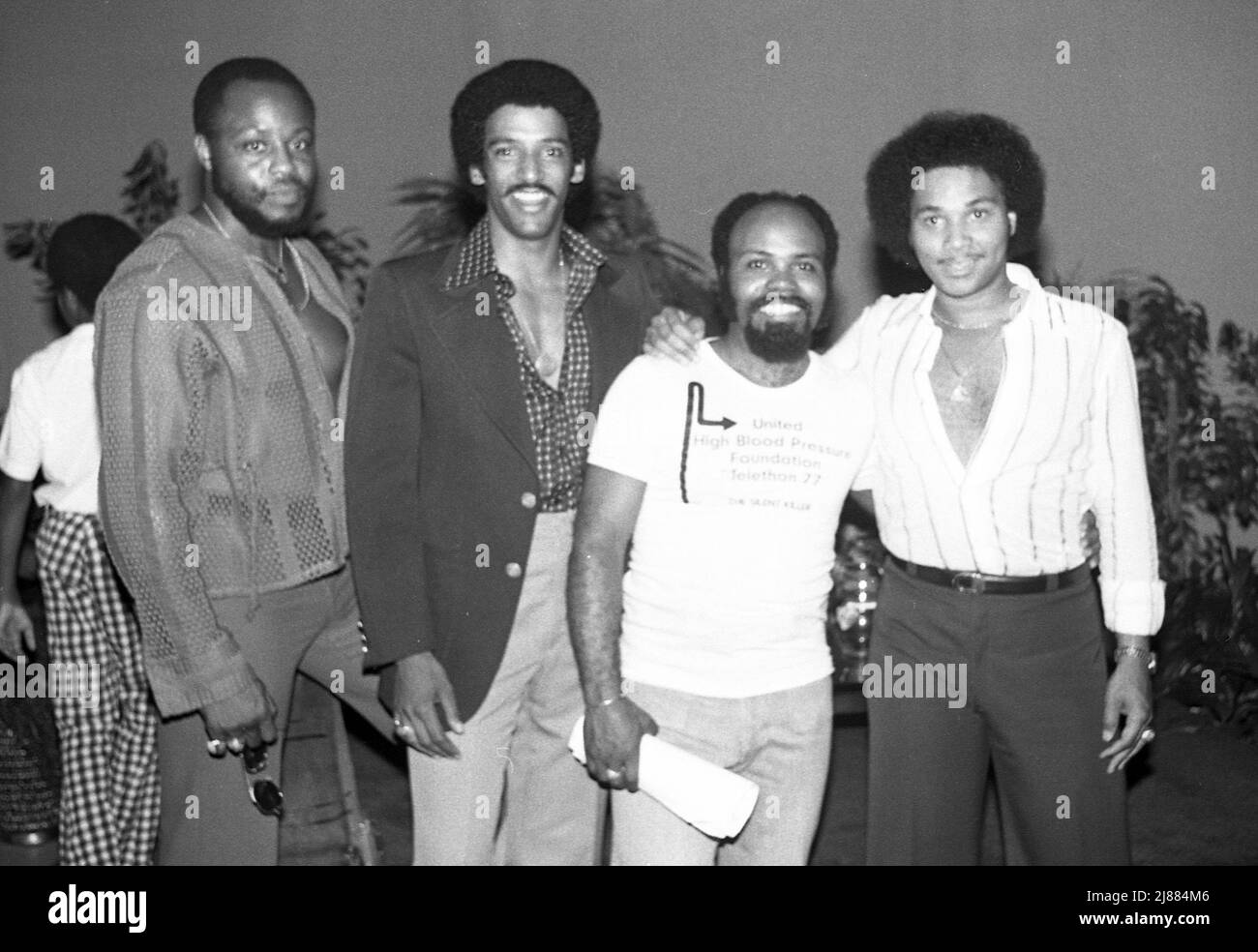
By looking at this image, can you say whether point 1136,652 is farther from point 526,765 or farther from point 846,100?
point 846,100

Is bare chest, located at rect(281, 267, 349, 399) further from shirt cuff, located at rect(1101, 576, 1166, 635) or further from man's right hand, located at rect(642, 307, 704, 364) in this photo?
shirt cuff, located at rect(1101, 576, 1166, 635)

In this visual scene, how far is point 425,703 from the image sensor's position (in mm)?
2729

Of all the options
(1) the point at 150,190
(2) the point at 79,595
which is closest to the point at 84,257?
(2) the point at 79,595

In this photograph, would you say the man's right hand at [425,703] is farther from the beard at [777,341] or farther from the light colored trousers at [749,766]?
the beard at [777,341]

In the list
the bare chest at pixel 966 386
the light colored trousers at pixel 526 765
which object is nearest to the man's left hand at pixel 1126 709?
the bare chest at pixel 966 386

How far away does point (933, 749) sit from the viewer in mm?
2717

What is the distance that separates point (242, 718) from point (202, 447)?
0.47 meters

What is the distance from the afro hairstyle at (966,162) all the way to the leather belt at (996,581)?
2.04ft

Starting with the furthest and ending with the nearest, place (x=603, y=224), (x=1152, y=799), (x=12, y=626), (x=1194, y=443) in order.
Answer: (x=1194, y=443)
(x=603, y=224)
(x=1152, y=799)
(x=12, y=626)

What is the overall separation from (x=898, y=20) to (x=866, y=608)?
6.50 feet

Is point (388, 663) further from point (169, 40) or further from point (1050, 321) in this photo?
point (169, 40)

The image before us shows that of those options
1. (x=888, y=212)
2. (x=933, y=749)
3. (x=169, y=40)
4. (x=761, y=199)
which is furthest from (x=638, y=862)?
(x=169, y=40)

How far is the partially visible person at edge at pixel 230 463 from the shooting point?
2.66 m
